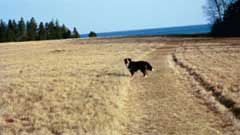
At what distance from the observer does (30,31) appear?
374ft

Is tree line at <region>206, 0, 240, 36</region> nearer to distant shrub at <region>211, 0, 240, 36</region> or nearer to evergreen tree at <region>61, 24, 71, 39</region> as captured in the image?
distant shrub at <region>211, 0, 240, 36</region>

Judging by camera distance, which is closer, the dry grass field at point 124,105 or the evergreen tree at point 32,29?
the dry grass field at point 124,105

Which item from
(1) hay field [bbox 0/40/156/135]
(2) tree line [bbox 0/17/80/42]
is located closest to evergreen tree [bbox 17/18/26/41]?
(2) tree line [bbox 0/17/80/42]

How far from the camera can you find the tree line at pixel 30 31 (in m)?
106

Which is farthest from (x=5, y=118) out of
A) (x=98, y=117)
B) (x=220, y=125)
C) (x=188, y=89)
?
(x=188, y=89)

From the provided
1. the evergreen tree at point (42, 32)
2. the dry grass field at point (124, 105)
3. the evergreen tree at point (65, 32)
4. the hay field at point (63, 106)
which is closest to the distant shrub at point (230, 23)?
the dry grass field at point (124, 105)

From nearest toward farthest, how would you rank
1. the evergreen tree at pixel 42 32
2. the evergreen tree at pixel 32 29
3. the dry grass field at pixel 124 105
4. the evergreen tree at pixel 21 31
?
the dry grass field at pixel 124 105 < the evergreen tree at pixel 21 31 < the evergreen tree at pixel 32 29 < the evergreen tree at pixel 42 32

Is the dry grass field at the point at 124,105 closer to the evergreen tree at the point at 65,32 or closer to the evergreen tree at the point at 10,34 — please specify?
the evergreen tree at the point at 10,34

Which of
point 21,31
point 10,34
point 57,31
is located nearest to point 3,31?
point 10,34

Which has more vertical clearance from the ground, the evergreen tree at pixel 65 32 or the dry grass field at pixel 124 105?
the evergreen tree at pixel 65 32

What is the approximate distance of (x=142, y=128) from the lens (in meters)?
9.88

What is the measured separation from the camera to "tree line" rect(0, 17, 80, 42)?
105750 millimetres

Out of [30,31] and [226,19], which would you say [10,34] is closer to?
[30,31]

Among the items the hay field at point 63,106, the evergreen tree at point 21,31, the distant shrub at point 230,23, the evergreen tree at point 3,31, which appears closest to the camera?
the hay field at point 63,106
